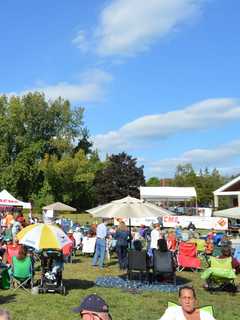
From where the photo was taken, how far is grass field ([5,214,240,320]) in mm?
9836

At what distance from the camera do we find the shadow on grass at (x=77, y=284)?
41.7 feet

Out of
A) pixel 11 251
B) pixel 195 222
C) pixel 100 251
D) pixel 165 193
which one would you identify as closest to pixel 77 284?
pixel 11 251

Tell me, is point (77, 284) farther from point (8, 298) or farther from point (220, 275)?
point (220, 275)

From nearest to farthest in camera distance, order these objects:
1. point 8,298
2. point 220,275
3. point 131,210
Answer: point 8,298
point 220,275
point 131,210

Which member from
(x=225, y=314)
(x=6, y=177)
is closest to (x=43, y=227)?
(x=225, y=314)

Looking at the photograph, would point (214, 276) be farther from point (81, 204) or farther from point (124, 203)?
point (81, 204)

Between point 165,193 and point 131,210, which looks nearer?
point 131,210

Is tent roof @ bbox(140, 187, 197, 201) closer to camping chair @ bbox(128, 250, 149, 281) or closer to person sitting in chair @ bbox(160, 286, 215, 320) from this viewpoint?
camping chair @ bbox(128, 250, 149, 281)

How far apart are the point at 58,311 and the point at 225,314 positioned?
3177mm

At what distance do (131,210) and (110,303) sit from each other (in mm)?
4847

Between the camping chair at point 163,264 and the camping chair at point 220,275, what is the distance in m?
1.09

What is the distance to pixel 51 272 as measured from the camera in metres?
12.1

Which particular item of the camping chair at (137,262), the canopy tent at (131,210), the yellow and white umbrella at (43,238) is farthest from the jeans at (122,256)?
the yellow and white umbrella at (43,238)

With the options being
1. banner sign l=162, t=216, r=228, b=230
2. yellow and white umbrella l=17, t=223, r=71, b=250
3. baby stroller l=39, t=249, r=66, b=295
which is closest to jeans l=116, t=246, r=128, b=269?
baby stroller l=39, t=249, r=66, b=295
